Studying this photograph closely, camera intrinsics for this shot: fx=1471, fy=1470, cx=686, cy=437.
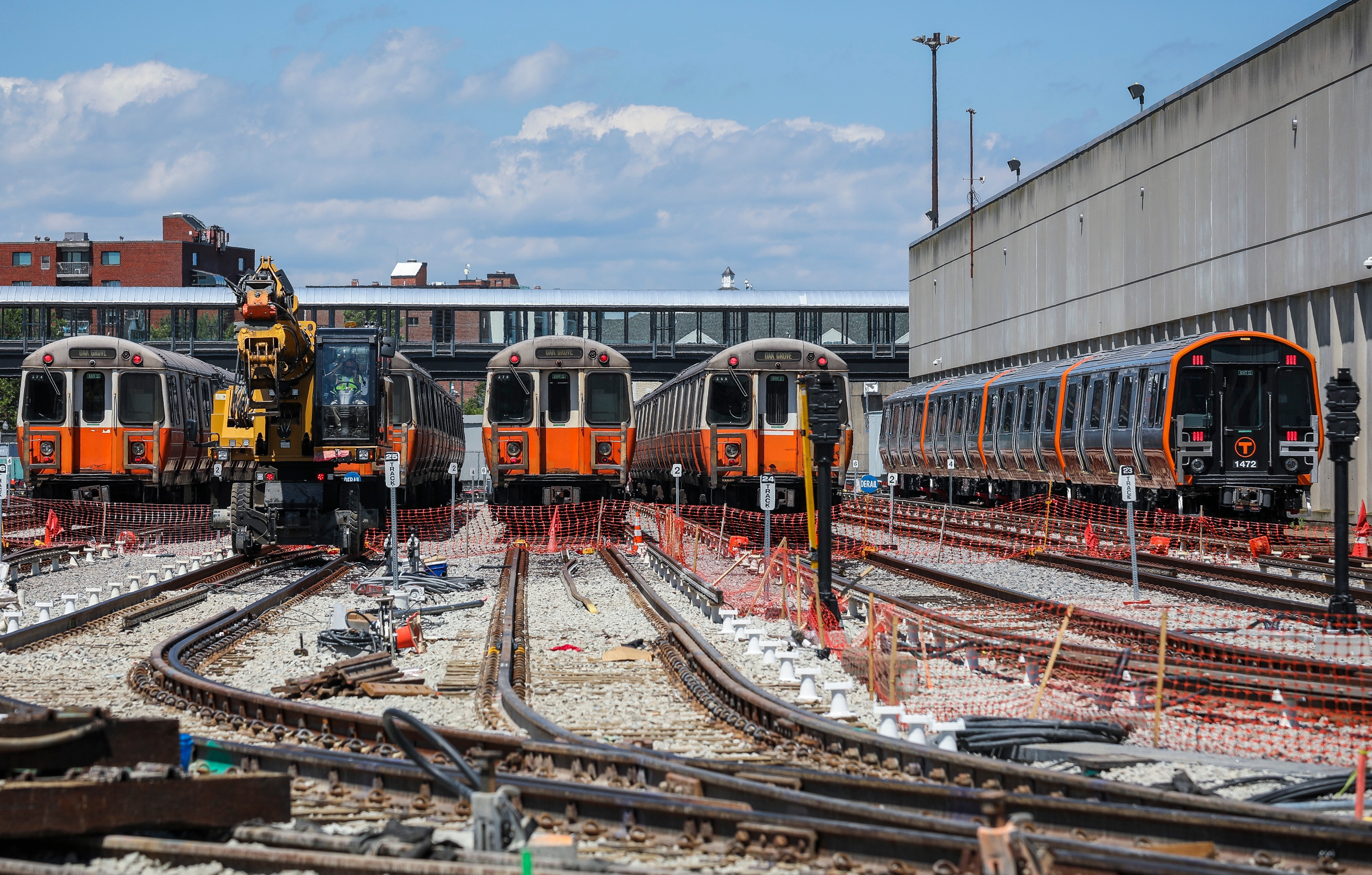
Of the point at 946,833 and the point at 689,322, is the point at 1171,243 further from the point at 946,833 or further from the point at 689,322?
the point at 946,833

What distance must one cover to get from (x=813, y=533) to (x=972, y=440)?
1706 cm

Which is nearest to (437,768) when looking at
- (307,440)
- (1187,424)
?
(307,440)

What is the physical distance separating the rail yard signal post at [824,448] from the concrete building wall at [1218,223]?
56.5ft

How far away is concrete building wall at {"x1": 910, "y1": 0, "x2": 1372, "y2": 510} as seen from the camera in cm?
2828

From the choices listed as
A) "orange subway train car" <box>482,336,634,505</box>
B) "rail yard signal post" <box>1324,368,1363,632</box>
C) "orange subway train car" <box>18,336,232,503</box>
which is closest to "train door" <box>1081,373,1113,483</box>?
"orange subway train car" <box>482,336,634,505</box>

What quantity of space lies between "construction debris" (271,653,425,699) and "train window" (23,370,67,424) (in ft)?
63.9

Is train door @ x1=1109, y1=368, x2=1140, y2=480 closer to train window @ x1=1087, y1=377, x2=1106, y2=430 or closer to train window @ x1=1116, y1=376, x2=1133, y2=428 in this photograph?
train window @ x1=1116, y1=376, x2=1133, y2=428

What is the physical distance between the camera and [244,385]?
20703mm

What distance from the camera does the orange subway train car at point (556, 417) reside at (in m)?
26.1

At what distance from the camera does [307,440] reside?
21484 millimetres

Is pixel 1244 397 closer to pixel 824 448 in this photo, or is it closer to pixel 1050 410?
pixel 1050 410

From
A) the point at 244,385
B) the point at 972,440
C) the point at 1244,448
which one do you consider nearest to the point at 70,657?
the point at 244,385

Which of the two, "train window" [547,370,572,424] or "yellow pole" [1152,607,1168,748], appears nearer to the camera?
"yellow pole" [1152,607,1168,748]

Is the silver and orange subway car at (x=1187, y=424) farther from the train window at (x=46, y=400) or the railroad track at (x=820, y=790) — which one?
the train window at (x=46, y=400)
